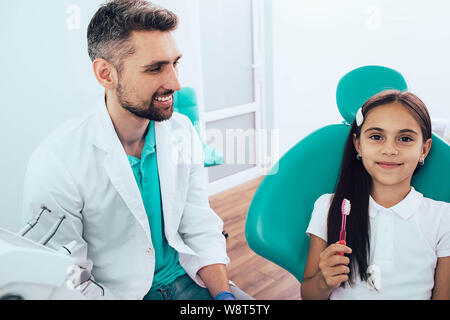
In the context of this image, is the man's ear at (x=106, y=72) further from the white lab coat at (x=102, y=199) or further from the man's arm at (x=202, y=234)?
the man's arm at (x=202, y=234)

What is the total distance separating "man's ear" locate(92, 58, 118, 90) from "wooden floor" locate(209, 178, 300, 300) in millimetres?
1037

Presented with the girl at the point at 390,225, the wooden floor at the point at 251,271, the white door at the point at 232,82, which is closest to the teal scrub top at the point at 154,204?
the girl at the point at 390,225

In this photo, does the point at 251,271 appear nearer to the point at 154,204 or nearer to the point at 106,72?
the point at 154,204

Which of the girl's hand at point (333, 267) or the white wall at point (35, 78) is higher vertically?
the white wall at point (35, 78)

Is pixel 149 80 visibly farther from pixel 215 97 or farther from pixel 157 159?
pixel 215 97

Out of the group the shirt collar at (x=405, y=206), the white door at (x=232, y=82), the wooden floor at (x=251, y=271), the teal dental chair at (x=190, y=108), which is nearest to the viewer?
the shirt collar at (x=405, y=206)

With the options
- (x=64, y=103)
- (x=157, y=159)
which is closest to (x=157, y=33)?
(x=157, y=159)

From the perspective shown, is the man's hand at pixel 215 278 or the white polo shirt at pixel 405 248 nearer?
the white polo shirt at pixel 405 248

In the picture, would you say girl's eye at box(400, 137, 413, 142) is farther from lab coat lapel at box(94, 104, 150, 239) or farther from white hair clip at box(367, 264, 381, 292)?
lab coat lapel at box(94, 104, 150, 239)

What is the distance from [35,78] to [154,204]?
0.92m

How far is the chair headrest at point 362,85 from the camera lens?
63 centimetres

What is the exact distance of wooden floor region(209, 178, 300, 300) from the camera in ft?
4.76

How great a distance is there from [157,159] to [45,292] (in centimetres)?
48
